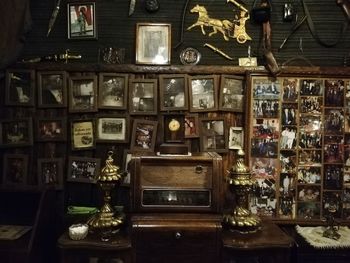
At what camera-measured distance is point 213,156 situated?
2.51 metres

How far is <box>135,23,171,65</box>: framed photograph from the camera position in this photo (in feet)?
10.1

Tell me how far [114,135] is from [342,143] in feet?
6.38

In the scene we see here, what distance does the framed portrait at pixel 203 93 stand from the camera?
3.06 meters

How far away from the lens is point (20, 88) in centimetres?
305

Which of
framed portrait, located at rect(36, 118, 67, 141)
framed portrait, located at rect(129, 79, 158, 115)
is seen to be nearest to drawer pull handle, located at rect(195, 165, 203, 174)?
framed portrait, located at rect(129, 79, 158, 115)

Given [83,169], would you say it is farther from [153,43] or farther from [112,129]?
[153,43]

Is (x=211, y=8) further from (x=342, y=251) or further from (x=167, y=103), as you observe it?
(x=342, y=251)

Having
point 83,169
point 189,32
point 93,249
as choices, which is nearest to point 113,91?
point 83,169

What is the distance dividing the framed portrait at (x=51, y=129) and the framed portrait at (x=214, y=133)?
1183 mm

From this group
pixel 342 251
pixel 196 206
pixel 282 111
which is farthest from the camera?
pixel 282 111

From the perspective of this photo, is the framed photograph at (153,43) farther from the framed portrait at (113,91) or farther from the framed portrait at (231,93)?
the framed portrait at (231,93)

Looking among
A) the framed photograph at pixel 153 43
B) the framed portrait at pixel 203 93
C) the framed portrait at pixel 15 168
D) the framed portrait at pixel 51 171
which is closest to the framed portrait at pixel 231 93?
the framed portrait at pixel 203 93

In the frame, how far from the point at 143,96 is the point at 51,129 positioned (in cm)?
84

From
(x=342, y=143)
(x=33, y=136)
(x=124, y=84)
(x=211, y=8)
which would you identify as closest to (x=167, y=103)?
(x=124, y=84)
